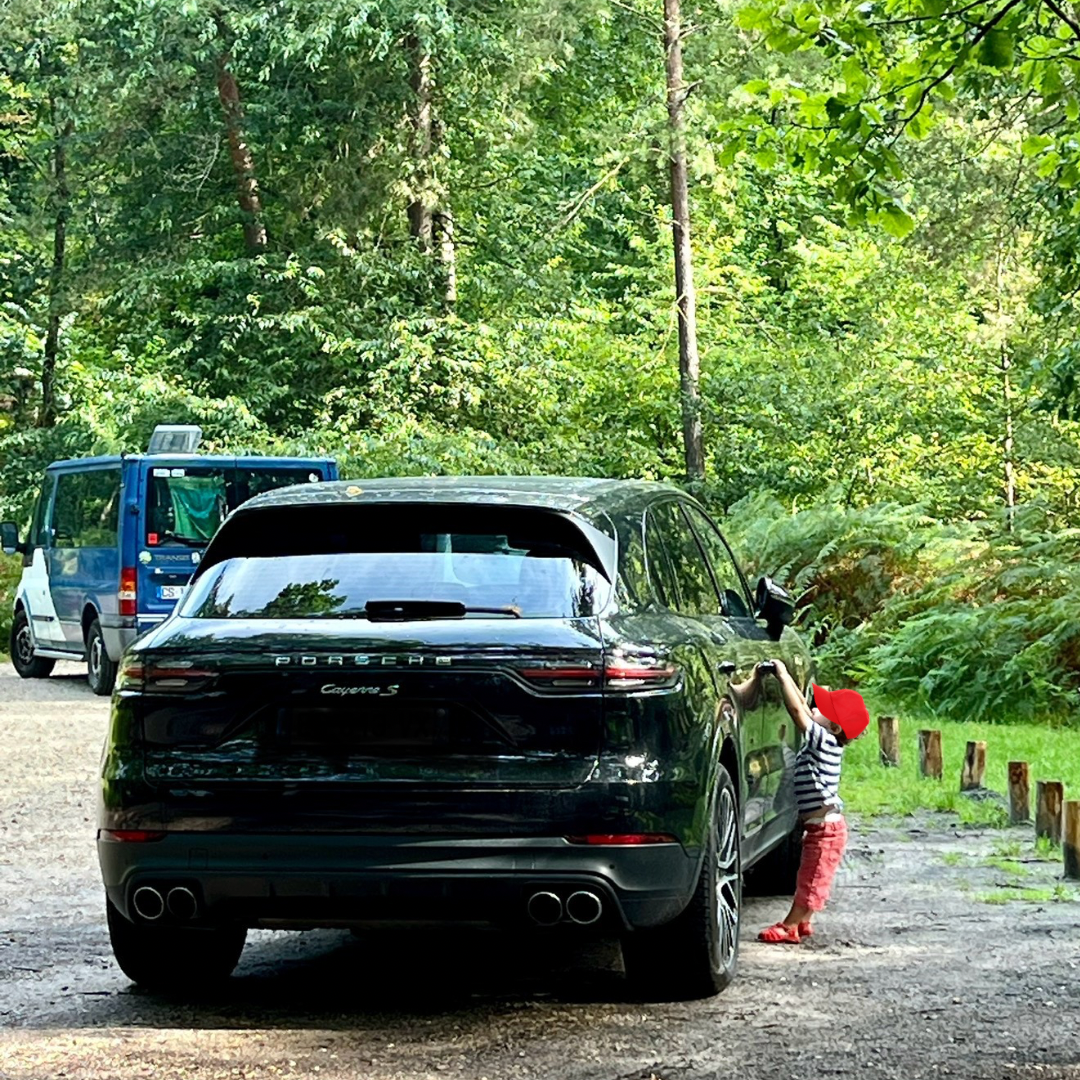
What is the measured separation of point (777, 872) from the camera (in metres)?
9.79

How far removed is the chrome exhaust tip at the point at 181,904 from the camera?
6.91 meters

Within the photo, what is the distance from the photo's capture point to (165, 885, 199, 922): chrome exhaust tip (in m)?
6.91

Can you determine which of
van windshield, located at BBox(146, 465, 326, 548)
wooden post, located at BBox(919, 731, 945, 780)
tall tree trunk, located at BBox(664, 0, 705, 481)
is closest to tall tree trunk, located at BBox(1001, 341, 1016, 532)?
tall tree trunk, located at BBox(664, 0, 705, 481)

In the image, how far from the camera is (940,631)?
20.8 m

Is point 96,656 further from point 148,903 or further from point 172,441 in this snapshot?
point 148,903

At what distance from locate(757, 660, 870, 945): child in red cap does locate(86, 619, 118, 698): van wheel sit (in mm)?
15516

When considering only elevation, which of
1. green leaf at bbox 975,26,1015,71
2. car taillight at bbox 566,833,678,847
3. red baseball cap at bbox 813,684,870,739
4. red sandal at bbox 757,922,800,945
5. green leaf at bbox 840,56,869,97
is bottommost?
red sandal at bbox 757,922,800,945

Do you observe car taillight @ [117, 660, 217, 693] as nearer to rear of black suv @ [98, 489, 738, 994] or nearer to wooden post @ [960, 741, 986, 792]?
rear of black suv @ [98, 489, 738, 994]

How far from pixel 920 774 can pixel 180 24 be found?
29.4 meters

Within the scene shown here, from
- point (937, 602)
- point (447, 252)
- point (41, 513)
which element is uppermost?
point (447, 252)

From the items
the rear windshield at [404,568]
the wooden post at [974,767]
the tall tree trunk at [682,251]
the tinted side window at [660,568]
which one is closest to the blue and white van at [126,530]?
the wooden post at [974,767]

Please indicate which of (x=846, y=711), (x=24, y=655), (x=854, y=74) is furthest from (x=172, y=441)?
(x=846, y=711)

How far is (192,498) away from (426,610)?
1660cm

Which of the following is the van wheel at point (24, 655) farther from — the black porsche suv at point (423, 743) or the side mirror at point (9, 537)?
the black porsche suv at point (423, 743)
